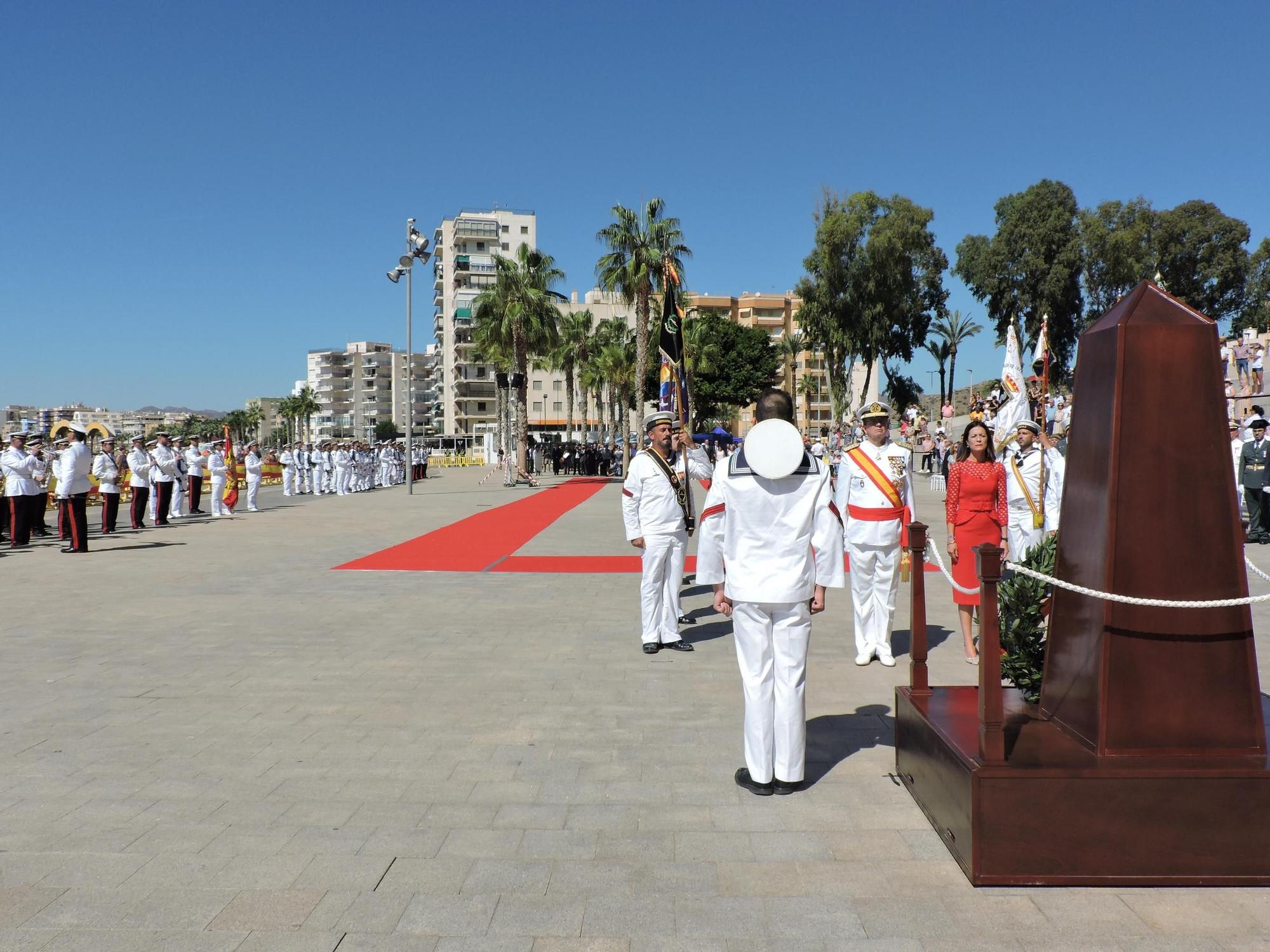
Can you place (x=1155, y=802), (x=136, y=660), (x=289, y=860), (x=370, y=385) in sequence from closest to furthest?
(x=1155, y=802) < (x=289, y=860) < (x=136, y=660) < (x=370, y=385)

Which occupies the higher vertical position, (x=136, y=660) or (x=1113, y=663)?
(x=1113, y=663)

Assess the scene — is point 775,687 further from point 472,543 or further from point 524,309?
point 524,309

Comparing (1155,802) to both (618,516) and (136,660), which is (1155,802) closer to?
(136,660)

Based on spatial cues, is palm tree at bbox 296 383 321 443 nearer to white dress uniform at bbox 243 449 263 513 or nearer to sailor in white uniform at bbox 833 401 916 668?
white dress uniform at bbox 243 449 263 513

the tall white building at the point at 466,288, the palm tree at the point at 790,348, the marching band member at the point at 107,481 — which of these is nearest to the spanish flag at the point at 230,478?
the marching band member at the point at 107,481

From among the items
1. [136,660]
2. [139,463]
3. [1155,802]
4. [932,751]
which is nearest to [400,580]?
[136,660]

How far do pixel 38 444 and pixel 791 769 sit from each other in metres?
19.1

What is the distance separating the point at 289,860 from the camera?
140 inches

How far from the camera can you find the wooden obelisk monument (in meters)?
3.21

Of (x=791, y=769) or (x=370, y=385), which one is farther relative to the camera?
(x=370, y=385)

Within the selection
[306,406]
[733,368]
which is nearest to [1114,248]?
[733,368]

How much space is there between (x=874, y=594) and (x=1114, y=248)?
43.0 metres

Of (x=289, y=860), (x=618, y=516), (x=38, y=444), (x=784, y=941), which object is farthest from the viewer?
(x=618, y=516)

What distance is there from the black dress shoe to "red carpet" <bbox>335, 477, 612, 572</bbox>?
8003mm
